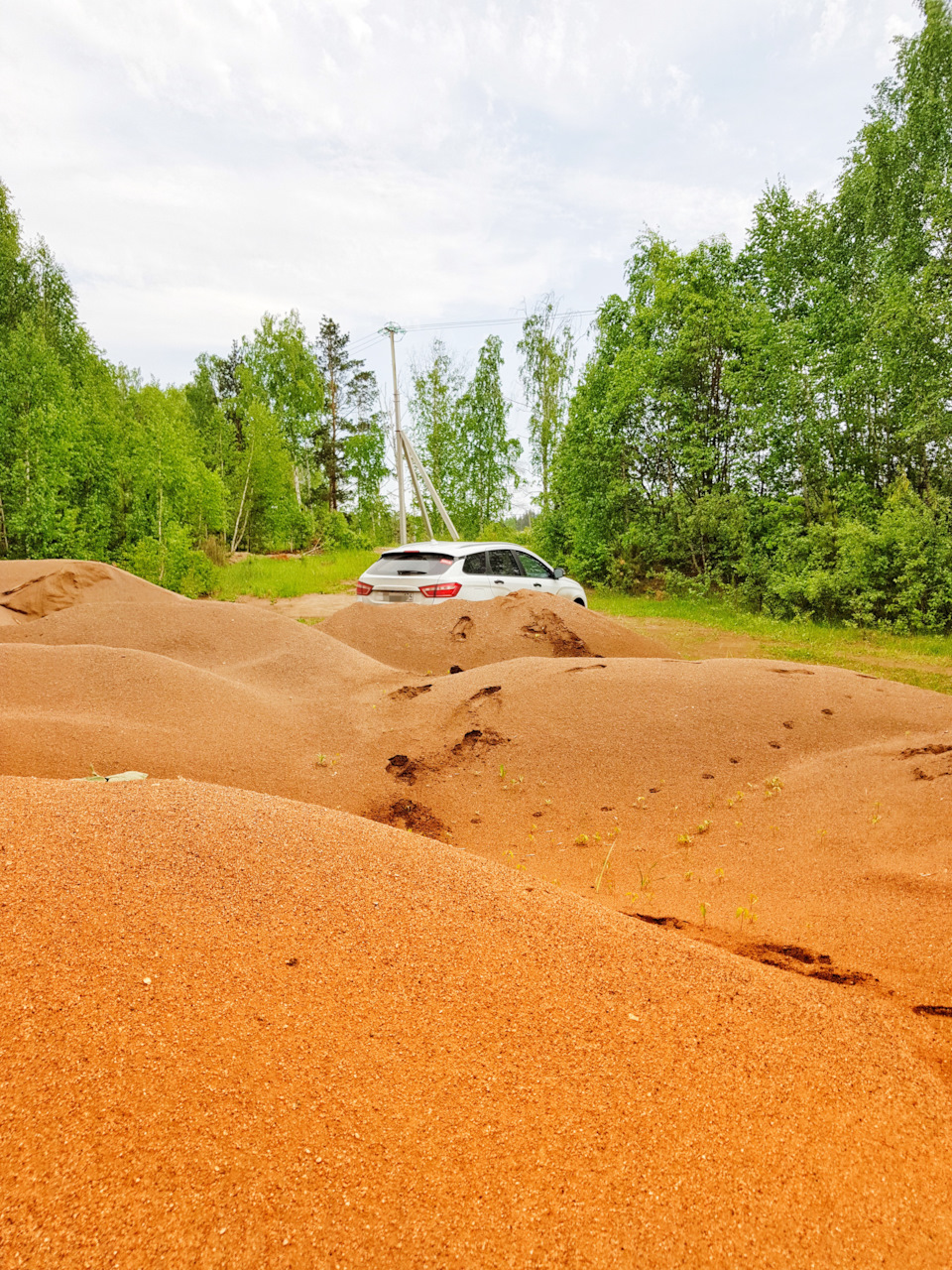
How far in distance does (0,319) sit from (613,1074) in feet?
94.9

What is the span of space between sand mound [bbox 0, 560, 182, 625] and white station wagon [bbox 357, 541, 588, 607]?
3.58 m

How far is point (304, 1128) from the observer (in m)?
2.07

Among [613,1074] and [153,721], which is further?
[153,721]

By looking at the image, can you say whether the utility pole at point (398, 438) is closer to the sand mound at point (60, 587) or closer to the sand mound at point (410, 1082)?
the sand mound at point (60, 587)

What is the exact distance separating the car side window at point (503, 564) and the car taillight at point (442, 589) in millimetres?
798

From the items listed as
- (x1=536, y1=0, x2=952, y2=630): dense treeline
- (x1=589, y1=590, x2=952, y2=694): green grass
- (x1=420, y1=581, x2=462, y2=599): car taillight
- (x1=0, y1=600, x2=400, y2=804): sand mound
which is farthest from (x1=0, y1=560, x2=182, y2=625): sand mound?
(x1=536, y1=0, x2=952, y2=630): dense treeline

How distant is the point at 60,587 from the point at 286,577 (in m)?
11.7

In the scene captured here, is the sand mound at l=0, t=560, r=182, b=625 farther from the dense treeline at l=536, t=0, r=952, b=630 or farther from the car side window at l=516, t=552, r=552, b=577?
the dense treeline at l=536, t=0, r=952, b=630

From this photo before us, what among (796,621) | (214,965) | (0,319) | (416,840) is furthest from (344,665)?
(0,319)

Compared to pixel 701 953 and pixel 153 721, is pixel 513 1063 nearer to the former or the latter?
pixel 701 953

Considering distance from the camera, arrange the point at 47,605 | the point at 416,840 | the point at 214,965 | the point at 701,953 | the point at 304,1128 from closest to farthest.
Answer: the point at 304,1128 → the point at 214,965 → the point at 701,953 → the point at 416,840 → the point at 47,605

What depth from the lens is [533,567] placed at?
1273 cm

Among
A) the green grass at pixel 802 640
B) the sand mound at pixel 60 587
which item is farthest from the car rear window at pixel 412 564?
the green grass at pixel 802 640

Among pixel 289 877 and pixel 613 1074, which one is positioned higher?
pixel 289 877
